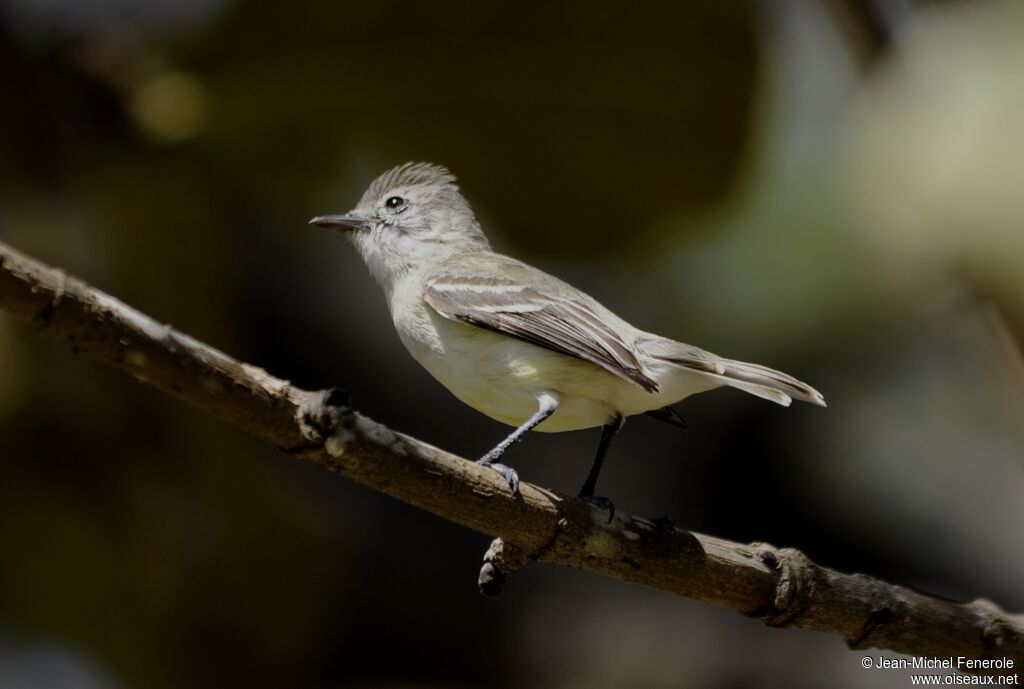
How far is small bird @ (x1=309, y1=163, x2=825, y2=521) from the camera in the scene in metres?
3.01

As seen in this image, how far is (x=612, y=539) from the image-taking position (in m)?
2.52

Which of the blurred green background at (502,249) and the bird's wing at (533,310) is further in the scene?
the blurred green background at (502,249)

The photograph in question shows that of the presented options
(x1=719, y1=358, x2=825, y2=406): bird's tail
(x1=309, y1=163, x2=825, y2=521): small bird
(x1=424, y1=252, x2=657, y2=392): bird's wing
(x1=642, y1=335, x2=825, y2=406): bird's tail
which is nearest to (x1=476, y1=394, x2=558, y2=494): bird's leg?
(x1=309, y1=163, x2=825, y2=521): small bird

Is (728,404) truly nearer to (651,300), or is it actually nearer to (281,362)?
(651,300)

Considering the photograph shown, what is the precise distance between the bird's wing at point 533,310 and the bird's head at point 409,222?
22 centimetres

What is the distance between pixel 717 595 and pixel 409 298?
4.34 feet

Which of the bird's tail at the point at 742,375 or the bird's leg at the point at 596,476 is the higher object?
the bird's tail at the point at 742,375

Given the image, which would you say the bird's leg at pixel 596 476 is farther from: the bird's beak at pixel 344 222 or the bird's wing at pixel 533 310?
the bird's beak at pixel 344 222

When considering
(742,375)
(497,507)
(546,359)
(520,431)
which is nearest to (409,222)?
(546,359)

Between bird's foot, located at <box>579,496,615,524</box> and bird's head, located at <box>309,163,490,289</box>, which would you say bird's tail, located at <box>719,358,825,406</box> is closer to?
bird's foot, located at <box>579,496,615,524</box>

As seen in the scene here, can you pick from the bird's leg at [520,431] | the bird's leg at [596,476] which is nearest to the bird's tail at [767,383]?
the bird's leg at [596,476]

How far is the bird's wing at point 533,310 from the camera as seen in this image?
301 cm

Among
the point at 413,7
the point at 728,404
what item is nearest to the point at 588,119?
the point at 413,7

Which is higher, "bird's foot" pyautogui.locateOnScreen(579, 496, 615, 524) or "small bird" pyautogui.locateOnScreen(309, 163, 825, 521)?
"small bird" pyautogui.locateOnScreen(309, 163, 825, 521)
